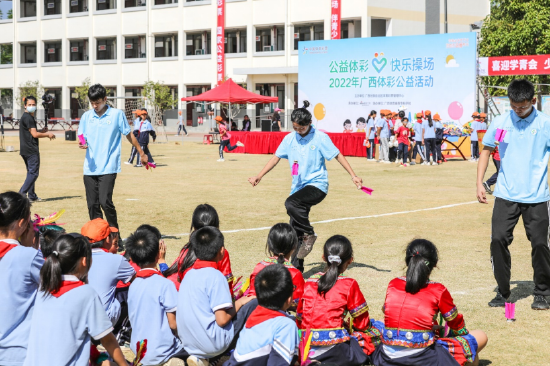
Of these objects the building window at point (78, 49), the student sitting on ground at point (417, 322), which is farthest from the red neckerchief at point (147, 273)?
the building window at point (78, 49)

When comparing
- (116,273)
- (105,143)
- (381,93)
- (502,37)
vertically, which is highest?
(502,37)

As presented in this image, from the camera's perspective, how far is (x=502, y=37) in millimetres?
42531

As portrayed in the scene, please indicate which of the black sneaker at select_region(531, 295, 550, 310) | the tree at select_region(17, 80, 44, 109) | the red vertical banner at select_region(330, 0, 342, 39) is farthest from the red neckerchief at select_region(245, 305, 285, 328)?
the tree at select_region(17, 80, 44, 109)

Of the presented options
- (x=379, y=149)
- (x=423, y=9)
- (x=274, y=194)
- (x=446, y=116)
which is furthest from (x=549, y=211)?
(x=423, y=9)

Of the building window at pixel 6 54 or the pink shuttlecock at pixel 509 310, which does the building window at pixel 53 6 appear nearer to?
the building window at pixel 6 54

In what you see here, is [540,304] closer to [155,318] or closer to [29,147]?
[155,318]

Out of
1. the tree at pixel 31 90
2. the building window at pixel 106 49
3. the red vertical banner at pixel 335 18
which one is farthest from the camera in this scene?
the tree at pixel 31 90

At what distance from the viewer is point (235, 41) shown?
184 ft

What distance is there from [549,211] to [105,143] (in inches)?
216

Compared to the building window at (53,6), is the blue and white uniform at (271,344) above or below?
below

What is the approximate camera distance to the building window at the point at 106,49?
62.4 metres

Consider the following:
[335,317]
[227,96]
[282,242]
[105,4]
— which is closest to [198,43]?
[105,4]

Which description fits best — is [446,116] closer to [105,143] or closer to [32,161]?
[32,161]

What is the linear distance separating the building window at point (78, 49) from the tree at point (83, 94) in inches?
114
